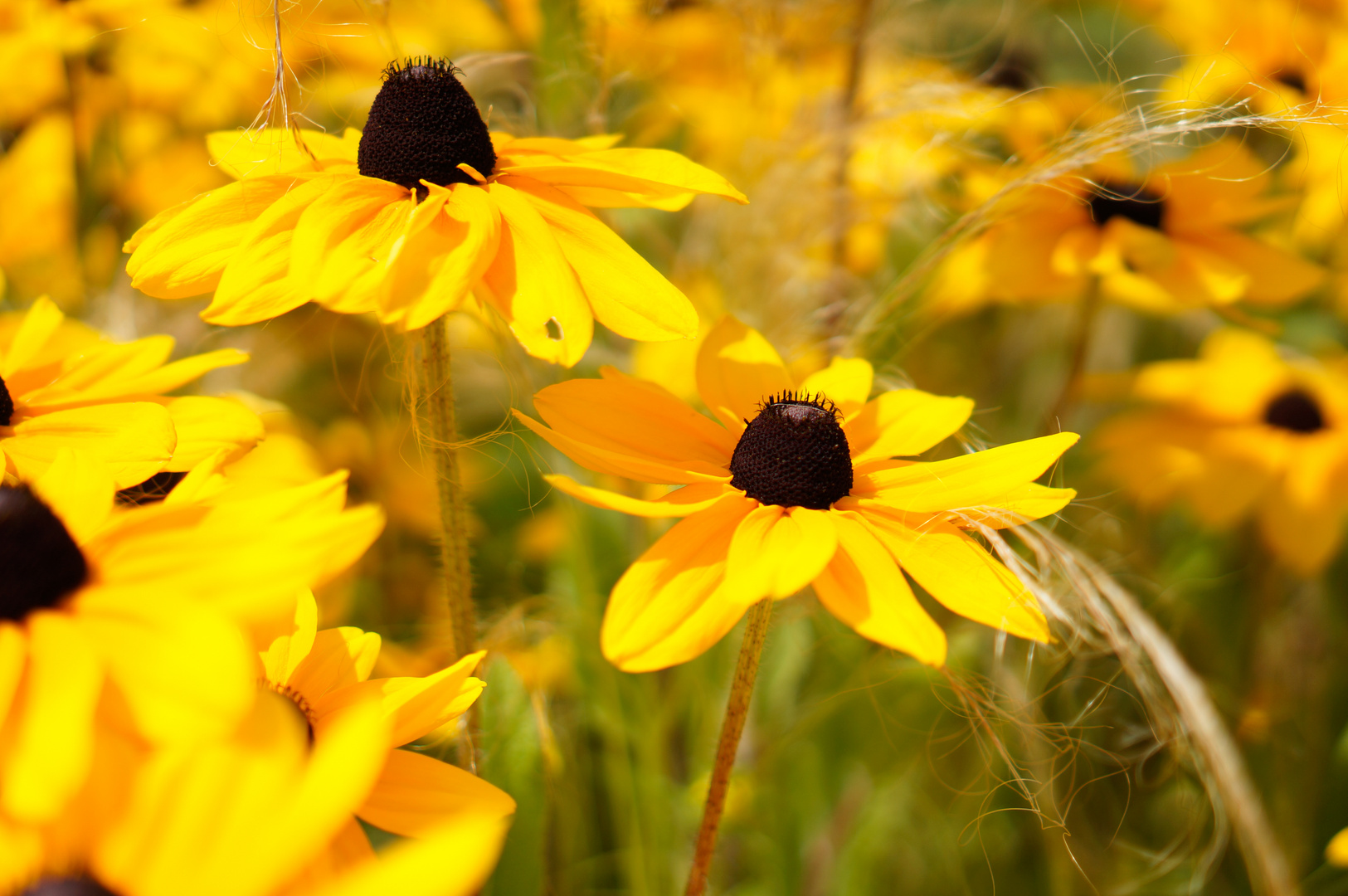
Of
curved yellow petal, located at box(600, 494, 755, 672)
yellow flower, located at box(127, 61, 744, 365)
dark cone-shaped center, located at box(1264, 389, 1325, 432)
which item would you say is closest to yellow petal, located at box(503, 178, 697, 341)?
yellow flower, located at box(127, 61, 744, 365)

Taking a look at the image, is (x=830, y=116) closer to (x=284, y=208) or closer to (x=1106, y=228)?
(x=1106, y=228)

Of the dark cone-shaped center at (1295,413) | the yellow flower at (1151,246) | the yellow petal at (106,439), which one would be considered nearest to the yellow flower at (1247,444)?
the dark cone-shaped center at (1295,413)

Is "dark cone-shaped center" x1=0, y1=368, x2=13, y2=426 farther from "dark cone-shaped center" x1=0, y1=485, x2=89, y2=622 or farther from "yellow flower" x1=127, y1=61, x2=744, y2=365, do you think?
"dark cone-shaped center" x1=0, y1=485, x2=89, y2=622

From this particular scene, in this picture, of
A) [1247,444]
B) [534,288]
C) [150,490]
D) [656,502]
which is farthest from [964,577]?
[1247,444]

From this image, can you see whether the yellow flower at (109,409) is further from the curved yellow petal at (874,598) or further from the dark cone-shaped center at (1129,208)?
the dark cone-shaped center at (1129,208)

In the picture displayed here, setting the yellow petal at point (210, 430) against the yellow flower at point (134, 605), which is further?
the yellow petal at point (210, 430)
